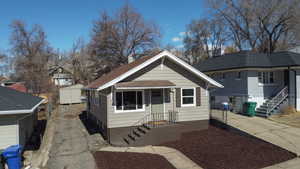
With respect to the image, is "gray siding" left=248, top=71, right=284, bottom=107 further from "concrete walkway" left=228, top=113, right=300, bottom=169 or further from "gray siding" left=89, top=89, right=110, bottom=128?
"gray siding" left=89, top=89, right=110, bottom=128

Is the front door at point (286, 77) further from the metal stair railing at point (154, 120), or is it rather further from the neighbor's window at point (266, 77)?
the metal stair railing at point (154, 120)

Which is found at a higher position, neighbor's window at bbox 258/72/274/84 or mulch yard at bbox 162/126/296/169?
neighbor's window at bbox 258/72/274/84

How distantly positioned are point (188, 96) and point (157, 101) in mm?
2078

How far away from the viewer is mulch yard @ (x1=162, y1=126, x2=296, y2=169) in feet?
23.9

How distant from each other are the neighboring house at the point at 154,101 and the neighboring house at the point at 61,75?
39.3 meters

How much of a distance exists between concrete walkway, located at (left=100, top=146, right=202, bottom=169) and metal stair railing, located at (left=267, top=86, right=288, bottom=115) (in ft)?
32.0

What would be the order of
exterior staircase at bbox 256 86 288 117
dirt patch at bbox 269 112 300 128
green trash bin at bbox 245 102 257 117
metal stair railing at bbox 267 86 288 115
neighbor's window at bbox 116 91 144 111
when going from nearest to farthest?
neighbor's window at bbox 116 91 144 111 → dirt patch at bbox 269 112 300 128 → exterior staircase at bbox 256 86 288 117 → green trash bin at bbox 245 102 257 117 → metal stair railing at bbox 267 86 288 115

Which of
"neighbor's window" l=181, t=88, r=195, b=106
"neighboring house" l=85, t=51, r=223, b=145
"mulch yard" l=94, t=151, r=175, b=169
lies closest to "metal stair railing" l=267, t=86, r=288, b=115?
"neighboring house" l=85, t=51, r=223, b=145

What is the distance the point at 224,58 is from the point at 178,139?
1259cm

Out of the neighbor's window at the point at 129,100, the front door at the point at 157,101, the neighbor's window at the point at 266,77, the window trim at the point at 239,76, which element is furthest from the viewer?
the window trim at the point at 239,76

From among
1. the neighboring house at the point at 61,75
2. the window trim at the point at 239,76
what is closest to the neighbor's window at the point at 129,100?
the window trim at the point at 239,76

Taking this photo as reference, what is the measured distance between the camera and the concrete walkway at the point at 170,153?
7352mm

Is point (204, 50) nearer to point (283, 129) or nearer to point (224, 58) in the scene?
point (224, 58)

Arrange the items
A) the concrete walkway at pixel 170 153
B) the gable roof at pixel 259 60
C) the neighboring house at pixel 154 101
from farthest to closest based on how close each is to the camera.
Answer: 1. the gable roof at pixel 259 60
2. the neighboring house at pixel 154 101
3. the concrete walkway at pixel 170 153
